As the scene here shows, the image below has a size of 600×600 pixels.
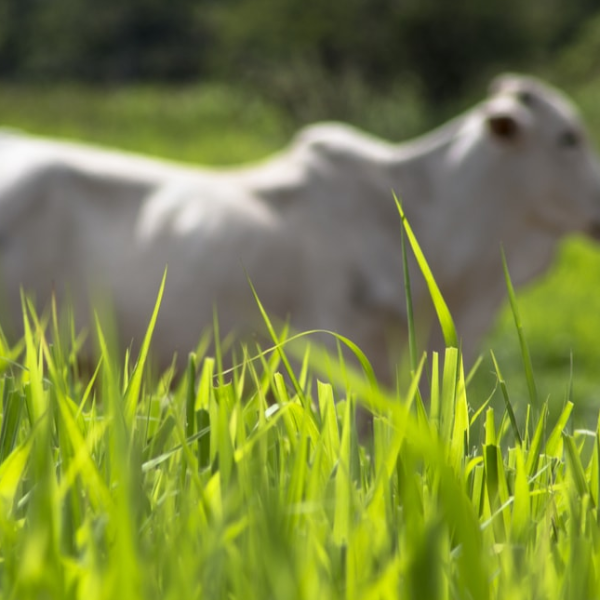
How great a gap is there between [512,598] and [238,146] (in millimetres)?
14128

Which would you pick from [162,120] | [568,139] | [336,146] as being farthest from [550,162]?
[162,120]

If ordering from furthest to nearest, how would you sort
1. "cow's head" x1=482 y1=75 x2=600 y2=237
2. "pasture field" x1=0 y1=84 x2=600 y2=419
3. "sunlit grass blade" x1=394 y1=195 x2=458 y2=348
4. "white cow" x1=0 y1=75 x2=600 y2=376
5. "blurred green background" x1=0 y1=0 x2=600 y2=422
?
"blurred green background" x1=0 y1=0 x2=600 y2=422 < "pasture field" x1=0 y1=84 x2=600 y2=419 < "cow's head" x1=482 y1=75 x2=600 y2=237 < "white cow" x1=0 y1=75 x2=600 y2=376 < "sunlit grass blade" x1=394 y1=195 x2=458 y2=348

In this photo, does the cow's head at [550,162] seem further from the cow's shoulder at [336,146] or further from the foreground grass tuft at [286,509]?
the foreground grass tuft at [286,509]

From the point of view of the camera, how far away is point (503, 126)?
319cm

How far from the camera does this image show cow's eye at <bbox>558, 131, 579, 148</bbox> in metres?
3.27

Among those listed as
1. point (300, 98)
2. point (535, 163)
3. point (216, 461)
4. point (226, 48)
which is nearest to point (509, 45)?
point (300, 98)

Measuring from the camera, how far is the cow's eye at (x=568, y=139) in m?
3.27

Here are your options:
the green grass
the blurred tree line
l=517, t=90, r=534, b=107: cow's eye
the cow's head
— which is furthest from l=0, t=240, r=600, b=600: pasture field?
the blurred tree line

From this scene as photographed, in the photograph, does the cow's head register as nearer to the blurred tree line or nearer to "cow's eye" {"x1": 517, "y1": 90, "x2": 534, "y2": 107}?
"cow's eye" {"x1": 517, "y1": 90, "x2": 534, "y2": 107}

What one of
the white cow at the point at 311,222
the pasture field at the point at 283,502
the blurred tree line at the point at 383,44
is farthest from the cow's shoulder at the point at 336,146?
the blurred tree line at the point at 383,44

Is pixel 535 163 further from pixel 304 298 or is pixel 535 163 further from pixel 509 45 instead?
pixel 509 45

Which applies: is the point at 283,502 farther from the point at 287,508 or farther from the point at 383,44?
the point at 383,44

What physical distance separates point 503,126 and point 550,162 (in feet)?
0.68

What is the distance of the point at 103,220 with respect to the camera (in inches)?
110
